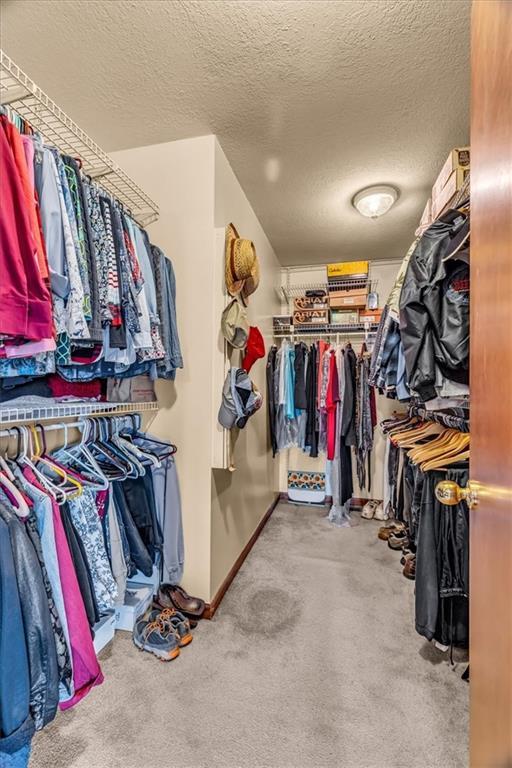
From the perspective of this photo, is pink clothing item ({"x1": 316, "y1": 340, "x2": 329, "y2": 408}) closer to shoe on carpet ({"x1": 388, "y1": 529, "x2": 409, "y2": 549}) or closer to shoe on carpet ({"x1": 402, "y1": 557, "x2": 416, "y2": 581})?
shoe on carpet ({"x1": 388, "y1": 529, "x2": 409, "y2": 549})

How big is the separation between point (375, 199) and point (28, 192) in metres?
2.32

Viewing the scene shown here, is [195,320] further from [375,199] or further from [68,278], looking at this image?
[375,199]

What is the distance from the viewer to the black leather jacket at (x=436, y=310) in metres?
1.25

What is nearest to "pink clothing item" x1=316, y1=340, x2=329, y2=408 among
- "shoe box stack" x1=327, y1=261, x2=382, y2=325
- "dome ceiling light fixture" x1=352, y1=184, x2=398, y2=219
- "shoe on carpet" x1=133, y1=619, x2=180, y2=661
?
"shoe box stack" x1=327, y1=261, x2=382, y2=325

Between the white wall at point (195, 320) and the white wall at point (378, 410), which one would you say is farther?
the white wall at point (378, 410)

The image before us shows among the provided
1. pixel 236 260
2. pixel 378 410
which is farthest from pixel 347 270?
pixel 236 260

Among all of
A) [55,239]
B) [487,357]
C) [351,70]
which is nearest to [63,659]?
[55,239]

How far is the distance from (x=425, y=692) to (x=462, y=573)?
0.51 m

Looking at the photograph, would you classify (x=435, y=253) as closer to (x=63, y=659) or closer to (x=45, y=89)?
(x=63, y=659)

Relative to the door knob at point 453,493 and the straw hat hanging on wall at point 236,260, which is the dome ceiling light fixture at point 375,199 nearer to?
the straw hat hanging on wall at point 236,260

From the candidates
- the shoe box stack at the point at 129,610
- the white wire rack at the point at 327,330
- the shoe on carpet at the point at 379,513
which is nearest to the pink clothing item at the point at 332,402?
the white wire rack at the point at 327,330

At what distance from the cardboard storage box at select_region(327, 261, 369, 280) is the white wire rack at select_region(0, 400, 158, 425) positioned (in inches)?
96.6

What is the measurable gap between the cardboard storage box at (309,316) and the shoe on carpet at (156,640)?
2817 millimetres

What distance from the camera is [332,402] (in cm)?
332
